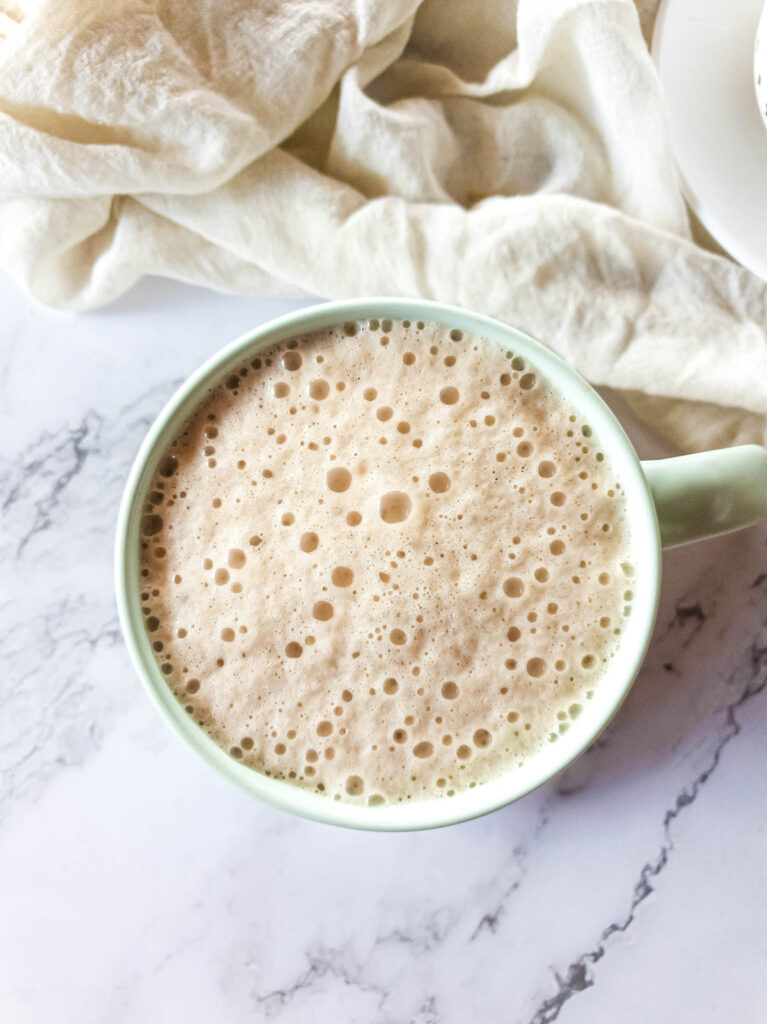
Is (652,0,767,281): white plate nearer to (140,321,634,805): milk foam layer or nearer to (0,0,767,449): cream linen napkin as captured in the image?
(0,0,767,449): cream linen napkin

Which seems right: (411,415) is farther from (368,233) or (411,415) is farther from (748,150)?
(748,150)

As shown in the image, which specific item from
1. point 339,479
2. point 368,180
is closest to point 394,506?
point 339,479

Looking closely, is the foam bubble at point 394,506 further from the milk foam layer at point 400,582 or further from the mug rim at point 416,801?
the mug rim at point 416,801

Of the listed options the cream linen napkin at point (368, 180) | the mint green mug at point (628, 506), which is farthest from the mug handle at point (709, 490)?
the cream linen napkin at point (368, 180)

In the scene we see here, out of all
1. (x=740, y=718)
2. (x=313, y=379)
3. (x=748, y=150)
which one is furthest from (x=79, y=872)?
(x=748, y=150)

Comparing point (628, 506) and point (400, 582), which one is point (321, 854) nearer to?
point (400, 582)

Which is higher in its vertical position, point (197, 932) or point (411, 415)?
point (411, 415)

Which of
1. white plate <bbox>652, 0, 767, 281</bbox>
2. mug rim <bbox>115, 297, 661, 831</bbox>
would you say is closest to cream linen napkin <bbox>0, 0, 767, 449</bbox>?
white plate <bbox>652, 0, 767, 281</bbox>
